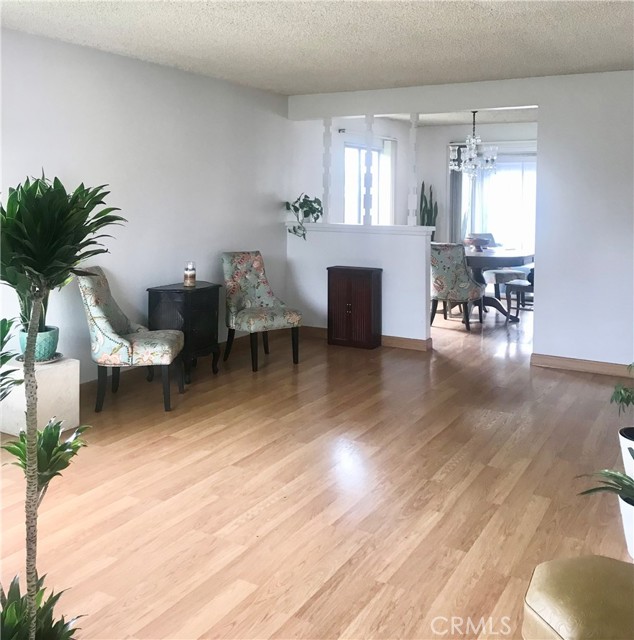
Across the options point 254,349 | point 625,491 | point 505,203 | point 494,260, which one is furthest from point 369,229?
point 625,491

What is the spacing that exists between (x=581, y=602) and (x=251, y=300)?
4.61m

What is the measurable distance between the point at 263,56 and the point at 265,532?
11.3 ft

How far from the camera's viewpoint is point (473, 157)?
27.8 ft

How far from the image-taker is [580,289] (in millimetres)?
5539

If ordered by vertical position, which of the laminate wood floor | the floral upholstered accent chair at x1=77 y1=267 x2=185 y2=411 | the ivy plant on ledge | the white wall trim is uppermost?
the ivy plant on ledge

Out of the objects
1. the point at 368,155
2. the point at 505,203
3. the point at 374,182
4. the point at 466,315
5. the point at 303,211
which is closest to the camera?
the point at 368,155

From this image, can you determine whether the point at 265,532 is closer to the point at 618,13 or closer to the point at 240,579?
the point at 240,579

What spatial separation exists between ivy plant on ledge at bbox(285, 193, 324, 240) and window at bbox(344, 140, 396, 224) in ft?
5.36

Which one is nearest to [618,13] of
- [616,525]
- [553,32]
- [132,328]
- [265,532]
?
[553,32]

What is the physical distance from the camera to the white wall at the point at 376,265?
20.8 ft

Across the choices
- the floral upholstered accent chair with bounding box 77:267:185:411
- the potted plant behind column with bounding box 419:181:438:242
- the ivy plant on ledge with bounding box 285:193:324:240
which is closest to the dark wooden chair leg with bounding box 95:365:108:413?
the floral upholstered accent chair with bounding box 77:267:185:411

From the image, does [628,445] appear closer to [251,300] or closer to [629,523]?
[629,523]

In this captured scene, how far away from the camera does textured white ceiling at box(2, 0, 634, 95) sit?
12.0ft

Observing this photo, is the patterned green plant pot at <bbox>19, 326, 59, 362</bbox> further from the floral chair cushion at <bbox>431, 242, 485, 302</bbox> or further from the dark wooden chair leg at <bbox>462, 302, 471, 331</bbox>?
the dark wooden chair leg at <bbox>462, 302, 471, 331</bbox>
